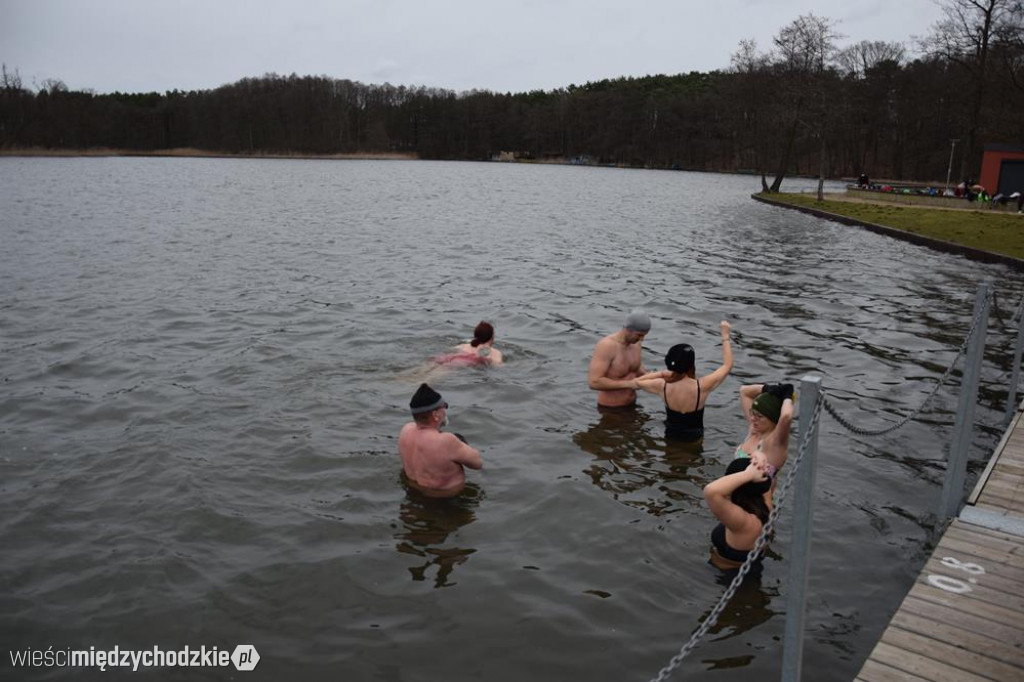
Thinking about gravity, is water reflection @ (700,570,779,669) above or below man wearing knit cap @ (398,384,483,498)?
below

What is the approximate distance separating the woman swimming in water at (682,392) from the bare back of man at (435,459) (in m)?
2.54

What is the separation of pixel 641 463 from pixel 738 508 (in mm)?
2761

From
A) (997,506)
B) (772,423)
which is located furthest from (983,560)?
(772,423)

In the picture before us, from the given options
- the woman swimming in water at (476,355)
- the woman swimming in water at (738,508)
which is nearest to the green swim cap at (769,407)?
the woman swimming in water at (738,508)

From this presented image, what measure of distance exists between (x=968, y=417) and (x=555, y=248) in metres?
21.4

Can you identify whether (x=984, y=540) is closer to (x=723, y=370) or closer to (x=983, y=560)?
(x=983, y=560)

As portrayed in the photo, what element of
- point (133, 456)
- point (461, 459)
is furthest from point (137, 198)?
point (461, 459)

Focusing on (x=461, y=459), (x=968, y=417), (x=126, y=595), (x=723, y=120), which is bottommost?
(x=126, y=595)

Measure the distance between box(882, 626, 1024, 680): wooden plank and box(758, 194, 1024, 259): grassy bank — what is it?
68.3 ft

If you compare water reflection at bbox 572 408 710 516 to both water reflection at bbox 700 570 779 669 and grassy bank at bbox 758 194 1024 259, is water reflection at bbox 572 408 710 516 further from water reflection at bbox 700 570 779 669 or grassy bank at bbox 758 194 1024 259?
grassy bank at bbox 758 194 1024 259

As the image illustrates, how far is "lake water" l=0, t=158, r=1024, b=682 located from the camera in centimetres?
555

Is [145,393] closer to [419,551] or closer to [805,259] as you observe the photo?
[419,551]

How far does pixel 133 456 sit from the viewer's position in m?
8.45

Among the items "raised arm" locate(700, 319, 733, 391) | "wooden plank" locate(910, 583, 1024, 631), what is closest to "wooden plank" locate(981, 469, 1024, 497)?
"wooden plank" locate(910, 583, 1024, 631)
